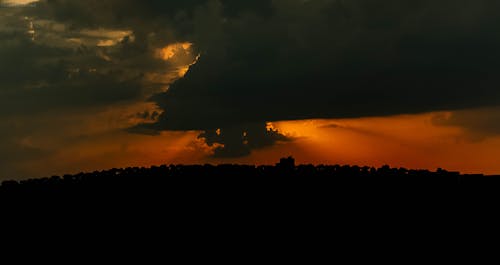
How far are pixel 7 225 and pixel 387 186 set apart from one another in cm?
2809

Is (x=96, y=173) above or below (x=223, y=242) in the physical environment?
above

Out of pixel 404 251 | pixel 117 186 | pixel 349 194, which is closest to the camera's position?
pixel 404 251

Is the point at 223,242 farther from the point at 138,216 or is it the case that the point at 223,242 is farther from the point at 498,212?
the point at 498,212

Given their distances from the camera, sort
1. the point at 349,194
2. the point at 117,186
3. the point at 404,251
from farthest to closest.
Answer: the point at 117,186
the point at 349,194
the point at 404,251

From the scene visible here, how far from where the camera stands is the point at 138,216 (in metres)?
61.0

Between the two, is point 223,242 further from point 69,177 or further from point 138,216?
point 69,177

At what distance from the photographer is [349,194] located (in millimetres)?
60062

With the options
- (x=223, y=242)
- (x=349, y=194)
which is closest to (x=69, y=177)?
(x=223, y=242)

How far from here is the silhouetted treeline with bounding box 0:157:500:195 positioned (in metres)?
60.8

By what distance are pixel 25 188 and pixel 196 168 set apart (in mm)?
13448

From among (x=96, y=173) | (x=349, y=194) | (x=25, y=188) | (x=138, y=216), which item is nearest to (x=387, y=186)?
(x=349, y=194)

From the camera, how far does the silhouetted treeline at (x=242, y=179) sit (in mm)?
60844

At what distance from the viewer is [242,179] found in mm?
63531

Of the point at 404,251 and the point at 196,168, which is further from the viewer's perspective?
the point at 196,168
